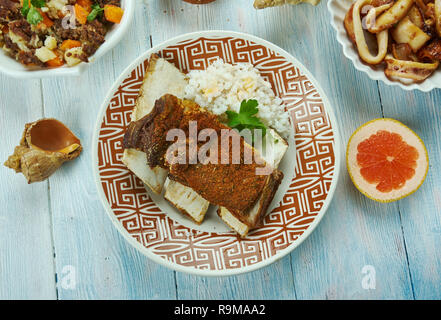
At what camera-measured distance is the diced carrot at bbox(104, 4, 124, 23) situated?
2246 millimetres

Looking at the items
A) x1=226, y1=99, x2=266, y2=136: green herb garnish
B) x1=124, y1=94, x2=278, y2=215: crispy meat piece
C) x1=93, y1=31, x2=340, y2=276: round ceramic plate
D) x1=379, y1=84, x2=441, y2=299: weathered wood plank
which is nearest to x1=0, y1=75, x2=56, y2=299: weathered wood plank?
x1=93, y1=31, x2=340, y2=276: round ceramic plate

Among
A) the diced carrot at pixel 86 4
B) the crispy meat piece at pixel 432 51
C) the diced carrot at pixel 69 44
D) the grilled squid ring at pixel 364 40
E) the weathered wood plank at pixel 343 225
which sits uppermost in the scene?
the diced carrot at pixel 86 4

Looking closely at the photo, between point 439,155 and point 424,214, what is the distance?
16.1 inches

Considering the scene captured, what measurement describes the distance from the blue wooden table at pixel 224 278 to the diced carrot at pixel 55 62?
0.34 meters

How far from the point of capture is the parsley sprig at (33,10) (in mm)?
2131

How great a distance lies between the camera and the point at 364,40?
2234mm

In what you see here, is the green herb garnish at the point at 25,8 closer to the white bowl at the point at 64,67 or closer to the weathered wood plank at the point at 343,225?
the white bowl at the point at 64,67

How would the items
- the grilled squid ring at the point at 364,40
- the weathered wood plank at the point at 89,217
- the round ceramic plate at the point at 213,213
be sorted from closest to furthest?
1. the grilled squid ring at the point at 364,40
2. the round ceramic plate at the point at 213,213
3. the weathered wood plank at the point at 89,217

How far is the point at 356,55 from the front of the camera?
2281mm

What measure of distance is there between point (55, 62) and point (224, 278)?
5.64 feet

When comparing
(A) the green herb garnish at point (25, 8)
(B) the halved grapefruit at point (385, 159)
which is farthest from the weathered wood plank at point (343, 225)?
(A) the green herb garnish at point (25, 8)

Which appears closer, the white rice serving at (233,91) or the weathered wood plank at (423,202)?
the white rice serving at (233,91)

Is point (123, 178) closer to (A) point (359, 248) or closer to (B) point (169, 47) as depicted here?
(B) point (169, 47)

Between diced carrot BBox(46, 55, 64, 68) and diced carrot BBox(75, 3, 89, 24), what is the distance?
9.8 inches
